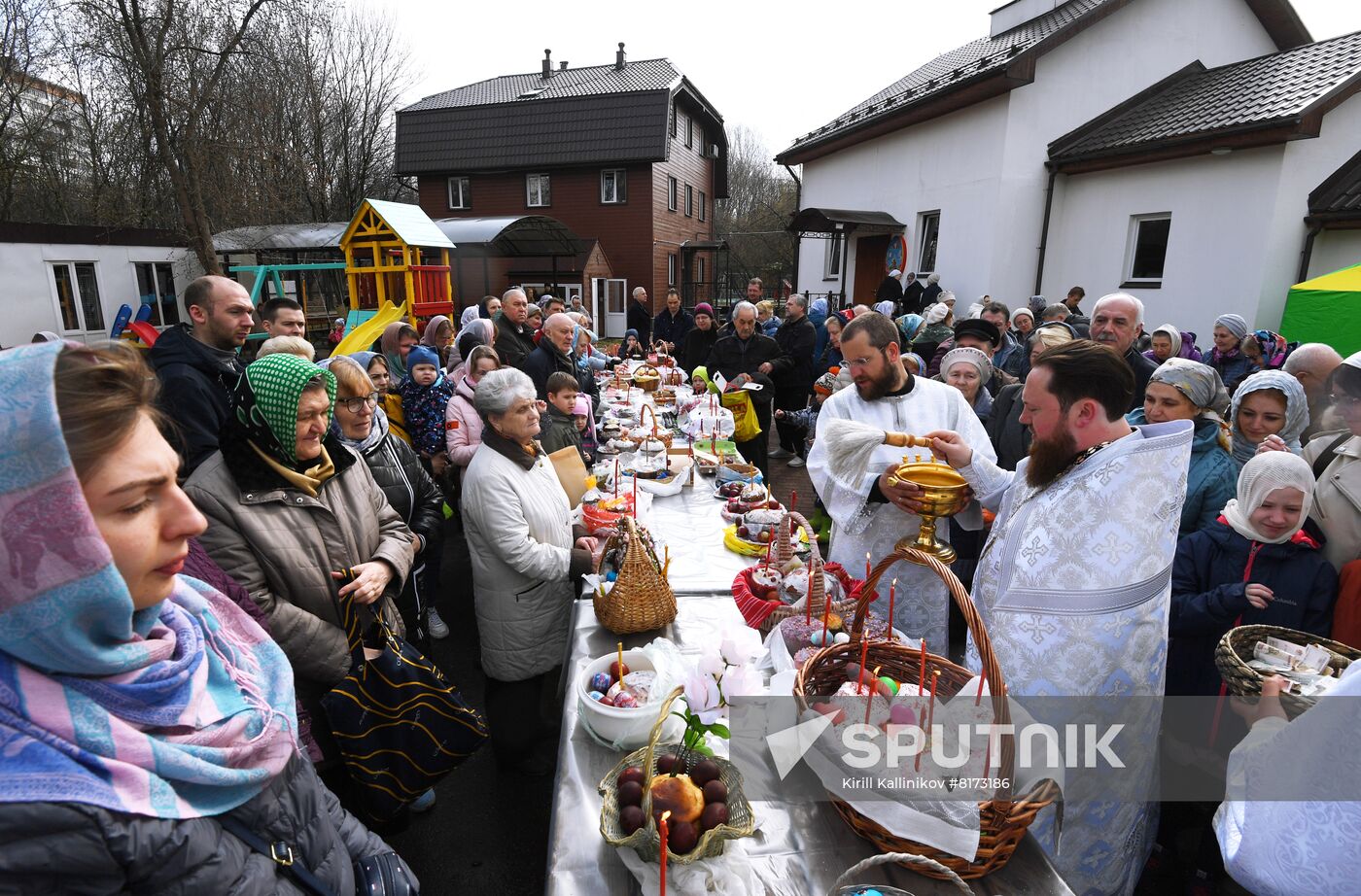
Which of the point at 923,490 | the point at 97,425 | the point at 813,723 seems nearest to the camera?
the point at 97,425

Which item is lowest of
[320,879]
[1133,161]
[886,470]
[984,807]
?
[320,879]

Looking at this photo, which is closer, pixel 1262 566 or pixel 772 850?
pixel 772 850

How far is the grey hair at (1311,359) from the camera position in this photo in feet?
13.0

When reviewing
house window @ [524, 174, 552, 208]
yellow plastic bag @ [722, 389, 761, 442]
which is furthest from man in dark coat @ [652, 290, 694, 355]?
house window @ [524, 174, 552, 208]

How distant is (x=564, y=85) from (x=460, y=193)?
627 centimetres

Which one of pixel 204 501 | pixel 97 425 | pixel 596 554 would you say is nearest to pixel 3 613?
pixel 97 425

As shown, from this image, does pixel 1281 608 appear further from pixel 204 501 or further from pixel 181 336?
pixel 181 336

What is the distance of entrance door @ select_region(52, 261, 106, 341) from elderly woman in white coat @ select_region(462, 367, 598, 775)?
16226 mm

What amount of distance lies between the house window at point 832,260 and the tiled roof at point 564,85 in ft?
30.5

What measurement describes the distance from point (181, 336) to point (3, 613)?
277 centimetres

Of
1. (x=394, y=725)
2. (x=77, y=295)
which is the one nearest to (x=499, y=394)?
(x=394, y=725)

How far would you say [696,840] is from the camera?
148 cm

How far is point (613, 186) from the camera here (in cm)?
2375

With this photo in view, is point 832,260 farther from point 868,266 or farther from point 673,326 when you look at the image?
point 673,326
